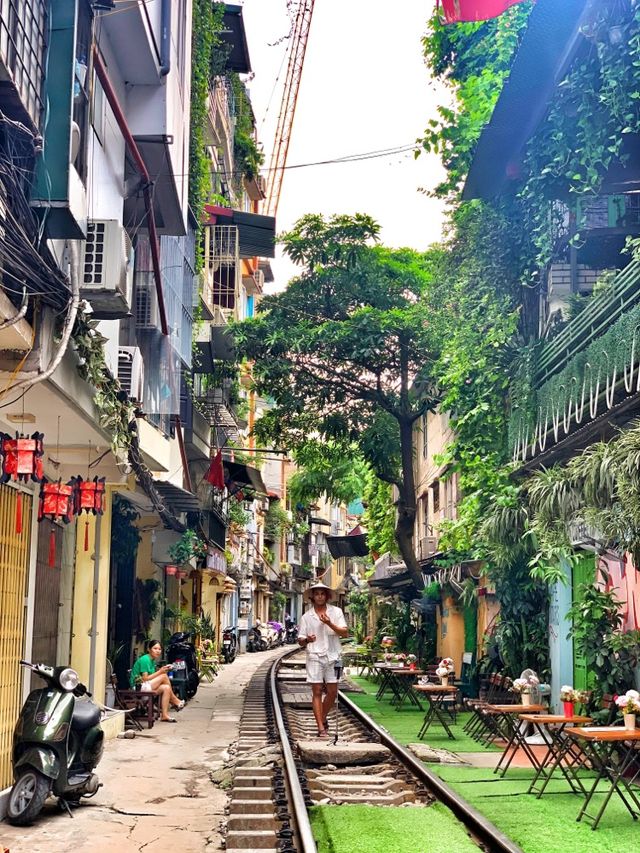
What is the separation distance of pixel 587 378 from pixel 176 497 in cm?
1033

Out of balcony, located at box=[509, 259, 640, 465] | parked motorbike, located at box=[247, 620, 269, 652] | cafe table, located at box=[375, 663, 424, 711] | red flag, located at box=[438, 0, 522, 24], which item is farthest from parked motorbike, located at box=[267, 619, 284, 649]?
red flag, located at box=[438, 0, 522, 24]

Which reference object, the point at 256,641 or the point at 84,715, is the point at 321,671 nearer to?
the point at 84,715

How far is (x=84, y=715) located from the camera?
29.0ft

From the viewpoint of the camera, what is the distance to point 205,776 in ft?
36.1

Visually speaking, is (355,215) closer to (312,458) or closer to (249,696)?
(312,458)

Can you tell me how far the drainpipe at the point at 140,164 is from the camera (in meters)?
9.60

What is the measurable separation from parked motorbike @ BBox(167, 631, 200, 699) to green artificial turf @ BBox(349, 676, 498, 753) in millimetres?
3347

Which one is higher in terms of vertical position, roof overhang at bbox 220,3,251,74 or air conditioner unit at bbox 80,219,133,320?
roof overhang at bbox 220,3,251,74

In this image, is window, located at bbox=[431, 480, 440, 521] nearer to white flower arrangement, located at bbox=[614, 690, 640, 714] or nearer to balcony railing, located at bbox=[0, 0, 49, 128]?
white flower arrangement, located at bbox=[614, 690, 640, 714]

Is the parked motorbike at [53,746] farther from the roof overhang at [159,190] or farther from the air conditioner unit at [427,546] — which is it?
the air conditioner unit at [427,546]

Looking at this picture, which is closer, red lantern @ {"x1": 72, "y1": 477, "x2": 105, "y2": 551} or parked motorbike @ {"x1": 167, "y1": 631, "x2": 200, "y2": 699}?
red lantern @ {"x1": 72, "y1": 477, "x2": 105, "y2": 551}

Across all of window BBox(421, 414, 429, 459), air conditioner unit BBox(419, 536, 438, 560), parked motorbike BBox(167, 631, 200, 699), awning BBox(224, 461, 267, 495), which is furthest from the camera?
window BBox(421, 414, 429, 459)

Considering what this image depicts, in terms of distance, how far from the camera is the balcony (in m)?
9.46

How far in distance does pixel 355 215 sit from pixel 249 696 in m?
10.9
